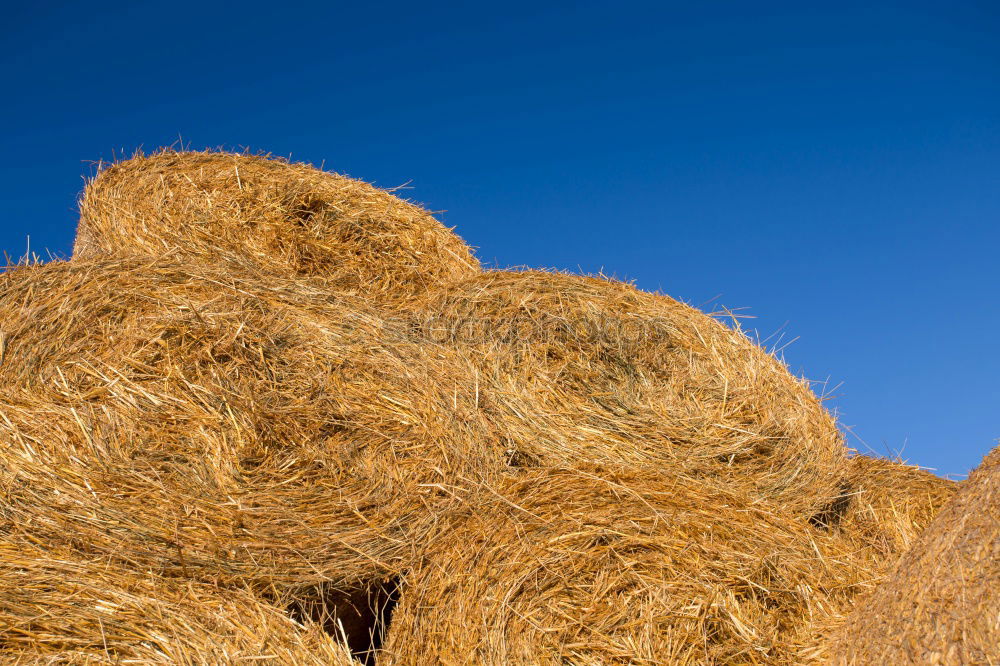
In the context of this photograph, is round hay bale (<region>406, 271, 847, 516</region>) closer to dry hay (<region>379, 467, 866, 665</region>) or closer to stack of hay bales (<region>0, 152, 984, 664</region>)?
stack of hay bales (<region>0, 152, 984, 664</region>)

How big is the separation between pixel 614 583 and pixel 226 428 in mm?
1430

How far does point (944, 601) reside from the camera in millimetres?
2518

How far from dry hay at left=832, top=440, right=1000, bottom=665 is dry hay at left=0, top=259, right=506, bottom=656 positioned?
1.34m

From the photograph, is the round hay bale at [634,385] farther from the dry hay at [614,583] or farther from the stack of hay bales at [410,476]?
the dry hay at [614,583]

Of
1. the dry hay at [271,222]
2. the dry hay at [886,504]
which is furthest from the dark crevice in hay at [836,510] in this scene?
the dry hay at [271,222]

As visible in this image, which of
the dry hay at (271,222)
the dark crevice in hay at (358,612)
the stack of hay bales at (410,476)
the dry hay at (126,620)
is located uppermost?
the dry hay at (271,222)

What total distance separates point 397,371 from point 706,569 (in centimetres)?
141

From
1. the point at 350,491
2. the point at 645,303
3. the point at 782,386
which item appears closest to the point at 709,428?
the point at 782,386

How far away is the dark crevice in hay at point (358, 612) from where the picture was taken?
9.41ft

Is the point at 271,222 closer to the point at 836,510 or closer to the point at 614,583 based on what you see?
the point at 614,583

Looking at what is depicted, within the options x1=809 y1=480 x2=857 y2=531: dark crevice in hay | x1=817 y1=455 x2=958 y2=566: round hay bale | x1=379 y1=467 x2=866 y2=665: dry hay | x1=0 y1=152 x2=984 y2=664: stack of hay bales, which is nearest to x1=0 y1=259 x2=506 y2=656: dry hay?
x1=0 y1=152 x2=984 y2=664: stack of hay bales

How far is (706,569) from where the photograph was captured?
2984 mm

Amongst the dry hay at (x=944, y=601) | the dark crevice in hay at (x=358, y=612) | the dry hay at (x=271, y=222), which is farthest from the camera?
the dry hay at (x=271, y=222)

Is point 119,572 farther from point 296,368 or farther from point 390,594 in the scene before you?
point 296,368
